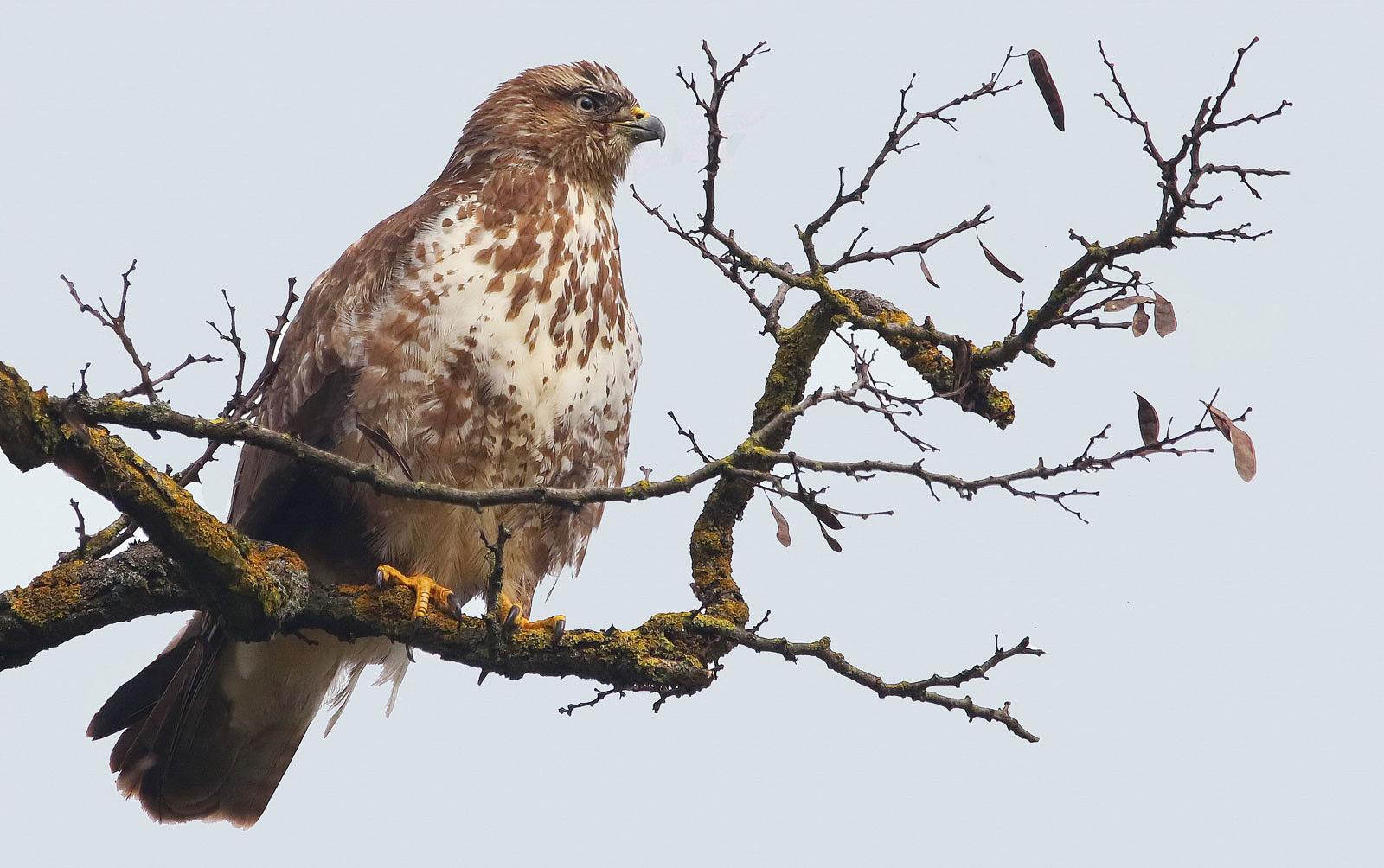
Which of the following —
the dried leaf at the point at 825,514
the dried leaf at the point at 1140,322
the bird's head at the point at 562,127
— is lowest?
the dried leaf at the point at 825,514

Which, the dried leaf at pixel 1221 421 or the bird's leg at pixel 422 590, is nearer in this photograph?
the dried leaf at pixel 1221 421

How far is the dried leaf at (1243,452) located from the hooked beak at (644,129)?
3.32 meters

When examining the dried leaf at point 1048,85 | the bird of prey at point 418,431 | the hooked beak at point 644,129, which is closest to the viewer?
the dried leaf at point 1048,85

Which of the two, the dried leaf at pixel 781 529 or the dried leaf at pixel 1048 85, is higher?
the dried leaf at pixel 1048 85

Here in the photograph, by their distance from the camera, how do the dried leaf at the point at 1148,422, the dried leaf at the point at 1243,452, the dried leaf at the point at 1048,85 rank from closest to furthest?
the dried leaf at the point at 1243,452, the dried leaf at the point at 1148,422, the dried leaf at the point at 1048,85

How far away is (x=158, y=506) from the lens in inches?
151

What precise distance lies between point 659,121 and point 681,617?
2.54 metres

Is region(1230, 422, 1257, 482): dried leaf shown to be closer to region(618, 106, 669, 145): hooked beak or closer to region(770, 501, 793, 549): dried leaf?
region(770, 501, 793, 549): dried leaf

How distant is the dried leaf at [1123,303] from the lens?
3.80 m

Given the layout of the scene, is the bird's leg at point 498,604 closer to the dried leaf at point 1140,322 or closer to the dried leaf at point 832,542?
the dried leaf at point 832,542

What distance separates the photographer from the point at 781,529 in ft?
12.6

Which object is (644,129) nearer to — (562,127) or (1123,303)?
(562,127)

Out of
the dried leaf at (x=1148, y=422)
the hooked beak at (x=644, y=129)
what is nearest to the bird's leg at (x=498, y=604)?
the dried leaf at (x=1148, y=422)

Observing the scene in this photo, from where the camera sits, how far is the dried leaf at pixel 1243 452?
11.5ft
